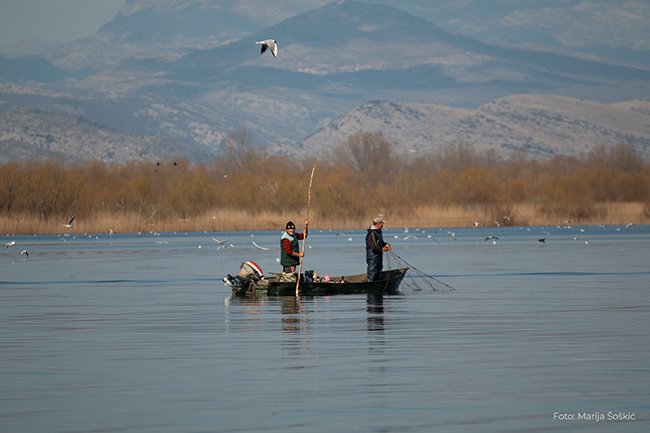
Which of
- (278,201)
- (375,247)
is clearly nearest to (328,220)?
(278,201)

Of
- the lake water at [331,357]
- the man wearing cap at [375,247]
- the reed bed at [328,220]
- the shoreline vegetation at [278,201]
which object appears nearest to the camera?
the lake water at [331,357]

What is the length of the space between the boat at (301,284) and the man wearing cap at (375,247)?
20cm

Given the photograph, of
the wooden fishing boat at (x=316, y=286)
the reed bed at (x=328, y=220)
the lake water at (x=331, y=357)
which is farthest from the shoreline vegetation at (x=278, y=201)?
the wooden fishing boat at (x=316, y=286)

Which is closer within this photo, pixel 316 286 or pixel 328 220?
pixel 316 286

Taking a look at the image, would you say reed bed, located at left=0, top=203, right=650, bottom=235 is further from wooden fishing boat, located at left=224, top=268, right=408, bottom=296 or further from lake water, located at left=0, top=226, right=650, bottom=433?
wooden fishing boat, located at left=224, top=268, right=408, bottom=296

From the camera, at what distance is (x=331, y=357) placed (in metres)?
20.2

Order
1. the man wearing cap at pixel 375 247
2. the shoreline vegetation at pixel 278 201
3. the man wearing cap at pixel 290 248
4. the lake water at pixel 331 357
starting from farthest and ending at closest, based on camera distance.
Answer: the shoreline vegetation at pixel 278 201 → the man wearing cap at pixel 290 248 → the man wearing cap at pixel 375 247 → the lake water at pixel 331 357

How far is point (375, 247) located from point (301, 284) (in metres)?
1.82

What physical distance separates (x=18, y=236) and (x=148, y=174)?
42.5 feet

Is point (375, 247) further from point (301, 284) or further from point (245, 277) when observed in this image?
point (245, 277)

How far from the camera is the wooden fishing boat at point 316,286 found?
3209 cm

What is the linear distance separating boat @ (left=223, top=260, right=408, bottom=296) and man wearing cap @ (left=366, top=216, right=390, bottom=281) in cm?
20

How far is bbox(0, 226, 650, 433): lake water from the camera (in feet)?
50.7

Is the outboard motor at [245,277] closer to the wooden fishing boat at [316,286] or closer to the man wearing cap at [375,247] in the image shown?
the wooden fishing boat at [316,286]
